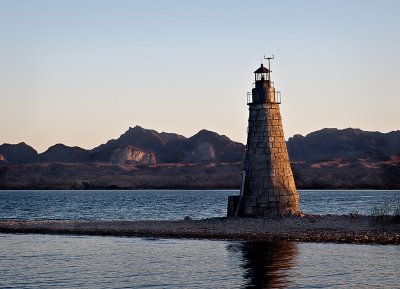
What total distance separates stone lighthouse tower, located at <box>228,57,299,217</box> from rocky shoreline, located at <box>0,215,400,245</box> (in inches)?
59.3

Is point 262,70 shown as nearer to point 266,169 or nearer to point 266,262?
point 266,169

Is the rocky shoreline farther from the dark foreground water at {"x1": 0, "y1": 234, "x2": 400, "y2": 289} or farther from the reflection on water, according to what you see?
the reflection on water

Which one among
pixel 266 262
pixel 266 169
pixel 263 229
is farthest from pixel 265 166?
pixel 266 262

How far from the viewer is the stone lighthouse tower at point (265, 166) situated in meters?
52.8

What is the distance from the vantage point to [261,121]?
2106 inches

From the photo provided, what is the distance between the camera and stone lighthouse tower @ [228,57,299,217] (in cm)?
5281

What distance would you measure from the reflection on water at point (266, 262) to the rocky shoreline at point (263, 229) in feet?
12.0

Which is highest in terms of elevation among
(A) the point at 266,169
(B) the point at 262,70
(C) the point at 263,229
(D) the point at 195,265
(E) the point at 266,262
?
(B) the point at 262,70

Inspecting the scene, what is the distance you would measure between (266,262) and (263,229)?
14362 millimetres

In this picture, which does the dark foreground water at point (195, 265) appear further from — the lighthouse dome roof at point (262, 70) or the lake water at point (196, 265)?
the lighthouse dome roof at point (262, 70)

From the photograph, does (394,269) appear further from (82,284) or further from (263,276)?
(82,284)

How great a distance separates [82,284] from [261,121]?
27.4m

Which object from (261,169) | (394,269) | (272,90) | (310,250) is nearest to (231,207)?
(261,169)

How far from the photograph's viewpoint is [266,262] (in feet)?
113
